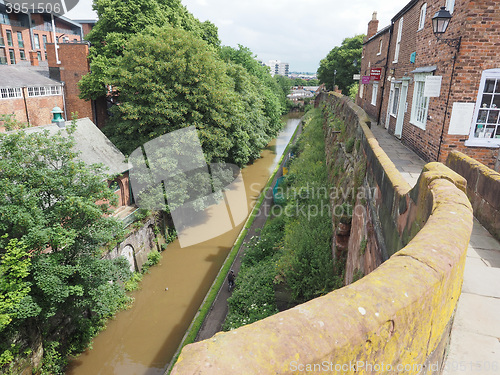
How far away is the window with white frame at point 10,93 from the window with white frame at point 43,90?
82cm

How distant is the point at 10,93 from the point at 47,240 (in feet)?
62.6

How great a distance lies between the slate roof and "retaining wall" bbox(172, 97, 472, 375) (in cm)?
1756

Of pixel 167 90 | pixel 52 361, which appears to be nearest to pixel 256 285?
pixel 52 361

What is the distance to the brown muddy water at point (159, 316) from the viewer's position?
13.2 meters

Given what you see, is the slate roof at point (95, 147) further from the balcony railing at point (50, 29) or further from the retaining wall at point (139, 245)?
the balcony railing at point (50, 29)

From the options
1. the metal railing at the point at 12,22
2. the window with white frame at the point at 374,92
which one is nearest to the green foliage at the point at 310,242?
the window with white frame at the point at 374,92

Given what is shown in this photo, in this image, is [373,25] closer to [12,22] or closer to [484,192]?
[484,192]

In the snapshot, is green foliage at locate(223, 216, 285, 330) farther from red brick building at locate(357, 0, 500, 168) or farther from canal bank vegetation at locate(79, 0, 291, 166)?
red brick building at locate(357, 0, 500, 168)

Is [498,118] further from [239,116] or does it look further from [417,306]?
[239,116]

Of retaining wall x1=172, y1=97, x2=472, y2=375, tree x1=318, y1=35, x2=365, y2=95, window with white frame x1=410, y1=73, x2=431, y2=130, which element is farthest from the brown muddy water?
tree x1=318, y1=35, x2=365, y2=95

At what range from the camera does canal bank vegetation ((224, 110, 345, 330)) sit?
1087cm

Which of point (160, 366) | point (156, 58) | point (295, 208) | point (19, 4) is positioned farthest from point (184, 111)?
point (19, 4)

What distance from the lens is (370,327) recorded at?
1776 millimetres

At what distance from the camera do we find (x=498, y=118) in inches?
350
